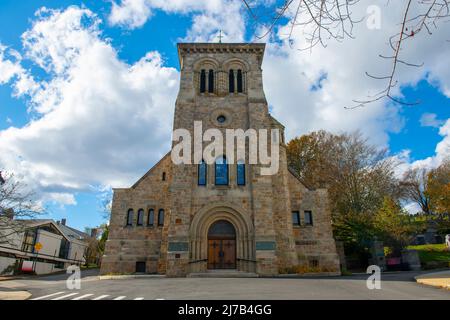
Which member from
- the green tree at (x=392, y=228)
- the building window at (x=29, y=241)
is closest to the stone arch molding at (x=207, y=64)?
the green tree at (x=392, y=228)

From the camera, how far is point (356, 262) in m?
26.1

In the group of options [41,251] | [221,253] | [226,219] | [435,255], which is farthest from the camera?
[41,251]

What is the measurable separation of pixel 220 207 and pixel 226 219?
927mm

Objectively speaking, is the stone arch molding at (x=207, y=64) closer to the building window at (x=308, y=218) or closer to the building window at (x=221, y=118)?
the building window at (x=221, y=118)

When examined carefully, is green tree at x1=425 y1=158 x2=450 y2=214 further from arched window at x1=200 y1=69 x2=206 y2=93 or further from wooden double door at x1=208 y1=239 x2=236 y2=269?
arched window at x1=200 y1=69 x2=206 y2=93

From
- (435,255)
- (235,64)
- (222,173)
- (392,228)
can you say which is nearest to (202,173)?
(222,173)

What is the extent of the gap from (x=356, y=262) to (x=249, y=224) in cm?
1256

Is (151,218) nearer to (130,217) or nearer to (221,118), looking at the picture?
(130,217)

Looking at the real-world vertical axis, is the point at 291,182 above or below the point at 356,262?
above

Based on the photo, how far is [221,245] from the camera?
19.9 metres

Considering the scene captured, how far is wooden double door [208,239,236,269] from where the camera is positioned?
19484 mm
